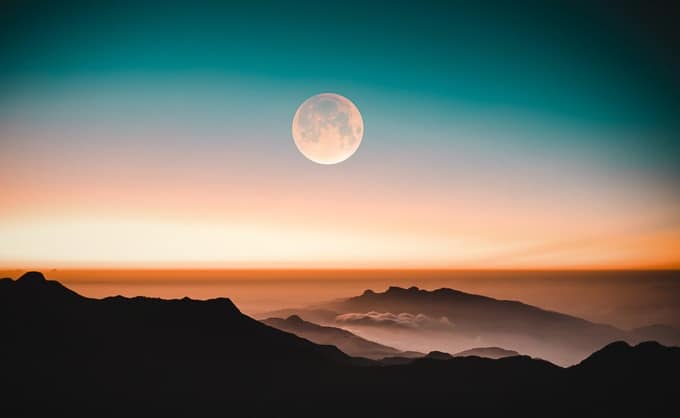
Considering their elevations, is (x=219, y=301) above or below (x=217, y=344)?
above

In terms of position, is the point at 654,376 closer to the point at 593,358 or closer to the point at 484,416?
the point at 593,358

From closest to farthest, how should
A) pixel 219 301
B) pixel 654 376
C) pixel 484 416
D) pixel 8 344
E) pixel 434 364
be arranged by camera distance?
1. pixel 484 416
2. pixel 8 344
3. pixel 654 376
4. pixel 434 364
5. pixel 219 301

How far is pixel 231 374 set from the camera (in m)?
84.9

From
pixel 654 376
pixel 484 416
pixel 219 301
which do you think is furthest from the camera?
pixel 219 301

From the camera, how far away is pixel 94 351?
82.2m

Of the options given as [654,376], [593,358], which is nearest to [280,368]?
[593,358]

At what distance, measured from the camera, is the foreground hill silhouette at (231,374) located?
7069 cm

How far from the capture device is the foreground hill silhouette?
232ft

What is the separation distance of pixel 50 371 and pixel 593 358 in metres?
110

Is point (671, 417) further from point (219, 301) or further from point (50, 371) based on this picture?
point (50, 371)

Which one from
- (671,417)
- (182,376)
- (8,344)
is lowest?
(671,417)

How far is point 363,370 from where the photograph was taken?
91.8 metres

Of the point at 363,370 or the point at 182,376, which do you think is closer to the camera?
the point at 182,376

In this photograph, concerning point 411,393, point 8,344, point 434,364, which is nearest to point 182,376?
point 8,344
